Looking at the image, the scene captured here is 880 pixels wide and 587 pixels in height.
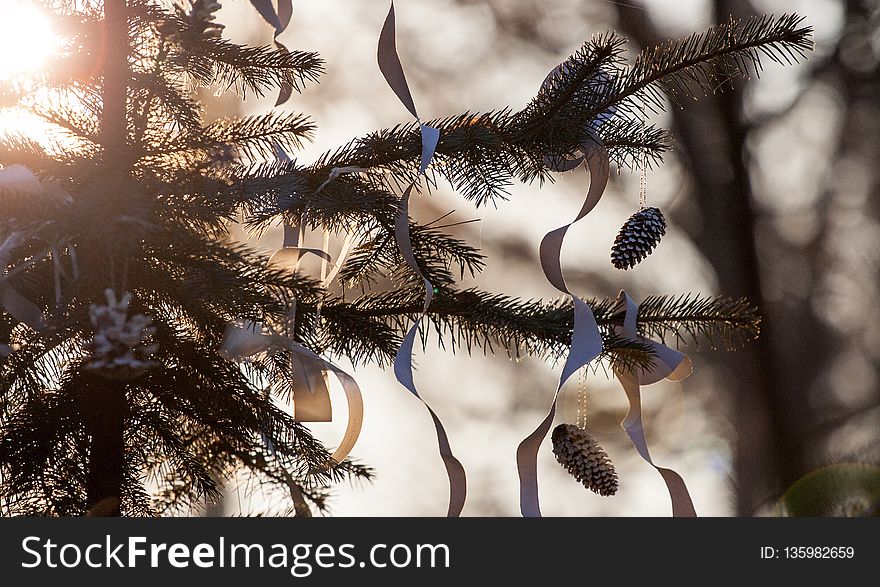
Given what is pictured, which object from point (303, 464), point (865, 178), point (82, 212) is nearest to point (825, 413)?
point (865, 178)

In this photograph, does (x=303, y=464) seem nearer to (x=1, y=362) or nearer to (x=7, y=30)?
(x=1, y=362)

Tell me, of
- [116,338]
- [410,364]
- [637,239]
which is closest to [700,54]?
[637,239]

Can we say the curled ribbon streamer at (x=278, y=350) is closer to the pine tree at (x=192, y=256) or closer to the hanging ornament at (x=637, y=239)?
the pine tree at (x=192, y=256)

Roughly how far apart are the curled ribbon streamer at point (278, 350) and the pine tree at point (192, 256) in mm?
13

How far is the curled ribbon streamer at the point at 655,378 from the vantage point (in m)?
0.45

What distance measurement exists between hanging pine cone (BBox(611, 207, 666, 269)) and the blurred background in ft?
2.72

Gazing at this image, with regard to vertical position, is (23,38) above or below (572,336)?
above

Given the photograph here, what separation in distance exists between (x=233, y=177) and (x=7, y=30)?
0.18 meters

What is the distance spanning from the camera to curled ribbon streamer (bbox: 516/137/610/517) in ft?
1.35

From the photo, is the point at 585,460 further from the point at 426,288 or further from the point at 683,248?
the point at 683,248

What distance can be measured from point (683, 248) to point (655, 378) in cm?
107

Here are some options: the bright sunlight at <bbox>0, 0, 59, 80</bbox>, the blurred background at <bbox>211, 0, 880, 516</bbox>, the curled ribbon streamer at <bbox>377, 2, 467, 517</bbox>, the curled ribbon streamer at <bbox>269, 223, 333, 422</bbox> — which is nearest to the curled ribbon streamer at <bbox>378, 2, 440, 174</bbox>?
the curled ribbon streamer at <bbox>377, 2, 467, 517</bbox>

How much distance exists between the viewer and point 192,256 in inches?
16.0

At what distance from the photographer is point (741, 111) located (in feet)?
4.84
